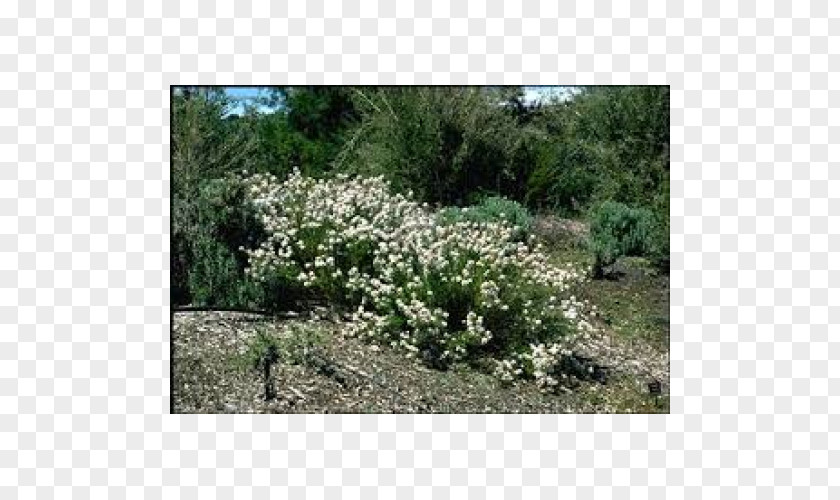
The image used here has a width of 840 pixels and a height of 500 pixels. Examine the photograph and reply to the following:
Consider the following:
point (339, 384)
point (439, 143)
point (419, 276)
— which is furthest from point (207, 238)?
point (439, 143)

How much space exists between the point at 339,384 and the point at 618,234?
4724 millimetres

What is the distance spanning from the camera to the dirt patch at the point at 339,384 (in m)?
6.76

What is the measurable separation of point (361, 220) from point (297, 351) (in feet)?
5.12

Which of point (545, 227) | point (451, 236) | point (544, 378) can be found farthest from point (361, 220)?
point (545, 227)

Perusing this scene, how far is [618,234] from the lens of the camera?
35.7 feet

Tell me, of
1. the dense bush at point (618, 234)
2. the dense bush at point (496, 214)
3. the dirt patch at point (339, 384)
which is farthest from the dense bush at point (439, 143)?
the dirt patch at point (339, 384)

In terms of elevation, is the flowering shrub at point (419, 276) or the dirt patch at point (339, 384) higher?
the flowering shrub at point (419, 276)

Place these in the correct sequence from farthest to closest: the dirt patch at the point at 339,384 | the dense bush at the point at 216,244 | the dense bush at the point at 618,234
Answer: the dense bush at the point at 618,234 < the dense bush at the point at 216,244 < the dirt patch at the point at 339,384

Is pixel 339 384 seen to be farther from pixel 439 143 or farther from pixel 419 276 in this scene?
pixel 439 143

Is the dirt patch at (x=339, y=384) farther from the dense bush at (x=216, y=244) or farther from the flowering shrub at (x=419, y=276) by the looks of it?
the dense bush at (x=216, y=244)

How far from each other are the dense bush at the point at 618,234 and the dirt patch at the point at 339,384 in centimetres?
266

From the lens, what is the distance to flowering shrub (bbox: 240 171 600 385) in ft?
25.3

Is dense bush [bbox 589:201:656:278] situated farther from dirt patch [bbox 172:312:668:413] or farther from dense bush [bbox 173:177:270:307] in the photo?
dense bush [bbox 173:177:270:307]
